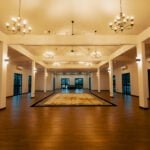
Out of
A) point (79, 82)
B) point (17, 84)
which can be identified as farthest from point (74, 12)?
point (79, 82)

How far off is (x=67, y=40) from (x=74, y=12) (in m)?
1.59

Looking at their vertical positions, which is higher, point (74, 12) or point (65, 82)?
point (74, 12)

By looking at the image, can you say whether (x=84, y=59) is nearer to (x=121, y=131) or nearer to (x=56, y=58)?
(x=56, y=58)

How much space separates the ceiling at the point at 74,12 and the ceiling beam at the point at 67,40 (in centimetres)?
34

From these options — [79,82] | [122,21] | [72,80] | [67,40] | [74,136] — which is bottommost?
[74,136]

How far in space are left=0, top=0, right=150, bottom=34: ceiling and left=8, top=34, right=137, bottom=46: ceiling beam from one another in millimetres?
340

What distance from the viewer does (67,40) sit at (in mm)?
7859

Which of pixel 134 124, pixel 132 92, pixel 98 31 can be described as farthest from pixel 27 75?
pixel 134 124

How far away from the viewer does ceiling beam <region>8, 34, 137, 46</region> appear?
25.6ft

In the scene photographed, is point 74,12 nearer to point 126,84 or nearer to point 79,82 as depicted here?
point 126,84

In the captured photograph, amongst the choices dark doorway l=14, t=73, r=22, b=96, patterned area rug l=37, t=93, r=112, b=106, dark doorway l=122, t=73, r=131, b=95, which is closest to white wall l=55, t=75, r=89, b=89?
dark doorway l=122, t=73, r=131, b=95

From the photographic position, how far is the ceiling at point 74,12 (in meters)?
5.57

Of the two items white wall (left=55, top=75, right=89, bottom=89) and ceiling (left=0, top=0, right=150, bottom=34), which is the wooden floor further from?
white wall (left=55, top=75, right=89, bottom=89)

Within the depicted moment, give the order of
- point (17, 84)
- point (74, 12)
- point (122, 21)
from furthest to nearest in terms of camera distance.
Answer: point (17, 84), point (74, 12), point (122, 21)
